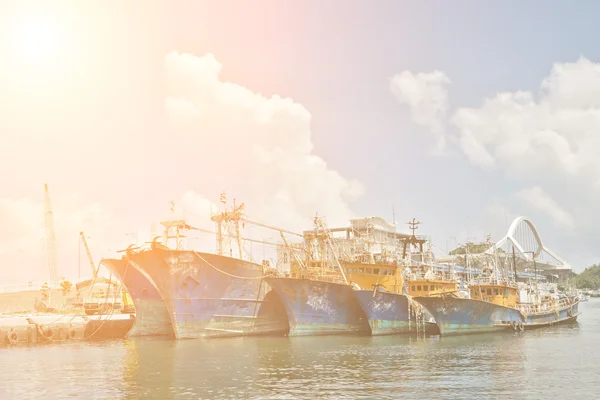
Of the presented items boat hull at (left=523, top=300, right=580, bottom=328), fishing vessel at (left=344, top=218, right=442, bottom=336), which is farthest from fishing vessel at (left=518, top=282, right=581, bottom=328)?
fishing vessel at (left=344, top=218, right=442, bottom=336)

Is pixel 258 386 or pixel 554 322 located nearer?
pixel 258 386

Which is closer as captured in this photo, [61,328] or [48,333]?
[48,333]

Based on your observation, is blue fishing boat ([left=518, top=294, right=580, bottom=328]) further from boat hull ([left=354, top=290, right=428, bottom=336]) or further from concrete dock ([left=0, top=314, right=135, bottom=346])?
concrete dock ([left=0, top=314, right=135, bottom=346])

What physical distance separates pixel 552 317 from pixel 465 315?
56.4 ft

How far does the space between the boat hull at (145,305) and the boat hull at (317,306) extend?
10718 mm

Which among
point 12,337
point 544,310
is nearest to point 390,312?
point 544,310

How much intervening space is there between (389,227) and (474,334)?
2459 inches

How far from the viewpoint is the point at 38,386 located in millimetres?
28359

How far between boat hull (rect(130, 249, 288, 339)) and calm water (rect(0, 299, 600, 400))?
2.35 m

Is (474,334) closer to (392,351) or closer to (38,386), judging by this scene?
(392,351)

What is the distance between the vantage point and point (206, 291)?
4656cm

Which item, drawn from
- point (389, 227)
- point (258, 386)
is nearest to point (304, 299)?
point (258, 386)

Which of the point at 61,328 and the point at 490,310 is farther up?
the point at 61,328

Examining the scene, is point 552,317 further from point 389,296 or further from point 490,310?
point 389,296
